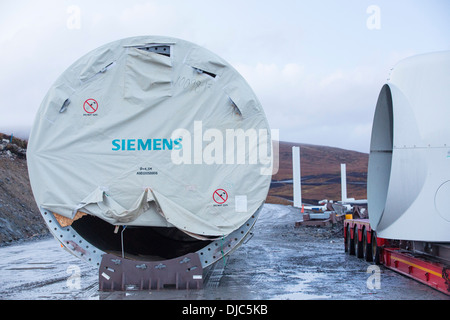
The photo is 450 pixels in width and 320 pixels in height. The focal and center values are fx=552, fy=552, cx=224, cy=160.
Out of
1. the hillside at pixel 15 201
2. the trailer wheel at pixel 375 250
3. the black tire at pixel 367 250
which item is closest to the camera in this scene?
the trailer wheel at pixel 375 250

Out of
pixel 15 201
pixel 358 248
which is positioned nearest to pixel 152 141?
pixel 358 248

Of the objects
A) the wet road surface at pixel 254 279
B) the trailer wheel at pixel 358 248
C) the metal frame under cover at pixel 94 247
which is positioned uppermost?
the metal frame under cover at pixel 94 247

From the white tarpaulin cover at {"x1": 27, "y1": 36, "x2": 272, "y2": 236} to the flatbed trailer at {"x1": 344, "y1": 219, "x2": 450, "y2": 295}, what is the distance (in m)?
2.84

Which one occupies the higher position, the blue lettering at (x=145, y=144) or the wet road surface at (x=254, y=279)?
the blue lettering at (x=145, y=144)

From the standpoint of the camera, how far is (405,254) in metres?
9.80

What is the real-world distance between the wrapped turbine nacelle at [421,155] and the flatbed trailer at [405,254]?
623 mm

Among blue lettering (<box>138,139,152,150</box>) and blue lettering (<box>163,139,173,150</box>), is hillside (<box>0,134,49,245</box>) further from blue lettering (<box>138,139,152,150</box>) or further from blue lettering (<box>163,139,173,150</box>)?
blue lettering (<box>163,139,173,150</box>)

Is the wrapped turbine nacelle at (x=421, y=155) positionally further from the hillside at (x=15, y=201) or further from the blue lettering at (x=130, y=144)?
the hillside at (x=15, y=201)

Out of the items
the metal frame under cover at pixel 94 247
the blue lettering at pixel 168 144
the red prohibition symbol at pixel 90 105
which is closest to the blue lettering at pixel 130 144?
the blue lettering at pixel 168 144

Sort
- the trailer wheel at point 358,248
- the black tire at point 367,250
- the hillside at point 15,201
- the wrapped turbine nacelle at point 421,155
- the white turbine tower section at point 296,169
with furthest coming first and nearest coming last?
1. the white turbine tower section at point 296,169
2. the hillside at point 15,201
3. the trailer wheel at point 358,248
4. the black tire at point 367,250
5. the wrapped turbine nacelle at point 421,155

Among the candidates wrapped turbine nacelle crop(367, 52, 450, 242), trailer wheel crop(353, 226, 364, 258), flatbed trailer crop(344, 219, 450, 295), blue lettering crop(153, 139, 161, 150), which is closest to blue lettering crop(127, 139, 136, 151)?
blue lettering crop(153, 139, 161, 150)

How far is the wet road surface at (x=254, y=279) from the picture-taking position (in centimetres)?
791
